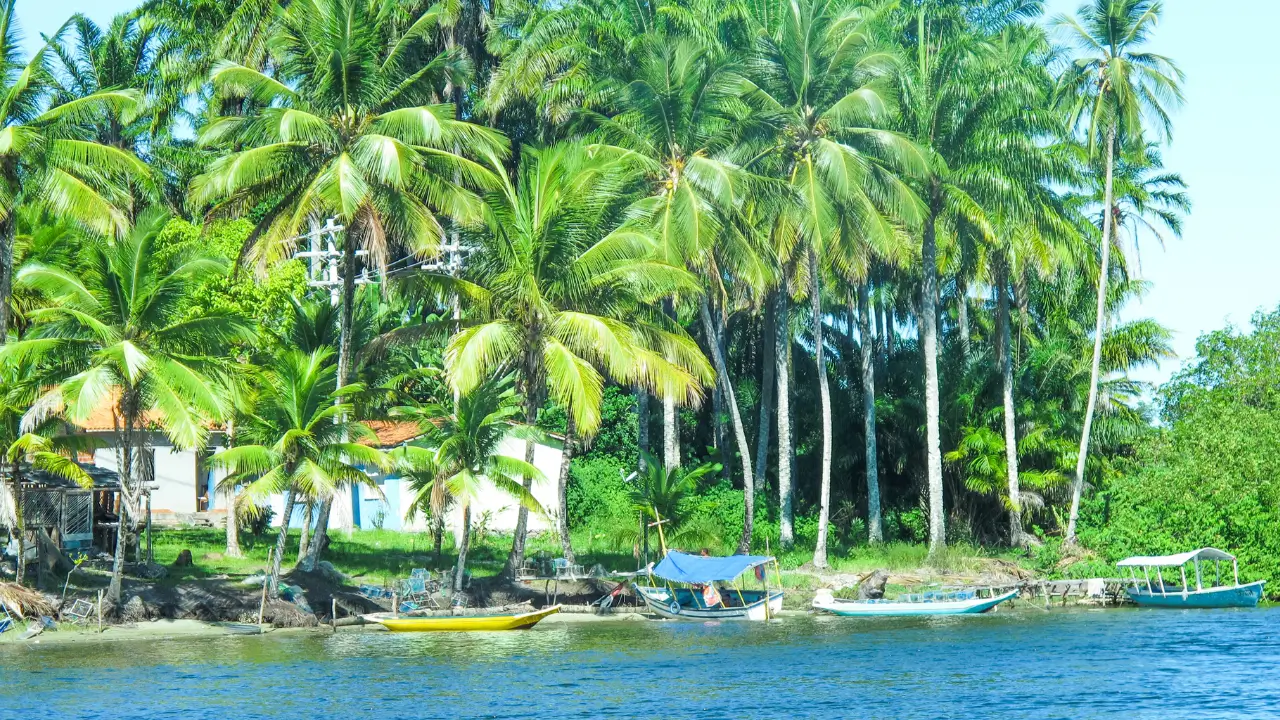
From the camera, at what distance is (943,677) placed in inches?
1103

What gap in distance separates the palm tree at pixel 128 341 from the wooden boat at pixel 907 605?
17.4 metres

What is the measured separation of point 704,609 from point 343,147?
611 inches

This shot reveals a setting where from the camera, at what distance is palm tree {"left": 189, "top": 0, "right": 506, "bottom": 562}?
34.7 m

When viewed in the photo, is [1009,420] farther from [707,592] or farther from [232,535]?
[232,535]

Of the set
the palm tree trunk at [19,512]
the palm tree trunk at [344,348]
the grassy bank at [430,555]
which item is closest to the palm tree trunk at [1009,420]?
the grassy bank at [430,555]

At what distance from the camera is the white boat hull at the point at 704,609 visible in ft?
125

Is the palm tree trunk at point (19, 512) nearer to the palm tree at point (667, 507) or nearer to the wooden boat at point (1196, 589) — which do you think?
the palm tree at point (667, 507)

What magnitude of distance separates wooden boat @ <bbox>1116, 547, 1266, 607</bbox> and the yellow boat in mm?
17514

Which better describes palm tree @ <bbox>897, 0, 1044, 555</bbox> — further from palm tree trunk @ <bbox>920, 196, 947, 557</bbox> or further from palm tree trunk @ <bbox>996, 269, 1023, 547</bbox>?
palm tree trunk @ <bbox>996, 269, 1023, 547</bbox>

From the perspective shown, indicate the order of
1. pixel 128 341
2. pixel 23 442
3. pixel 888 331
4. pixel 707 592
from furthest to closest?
pixel 888 331, pixel 707 592, pixel 128 341, pixel 23 442

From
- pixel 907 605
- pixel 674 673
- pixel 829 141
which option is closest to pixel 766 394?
pixel 829 141

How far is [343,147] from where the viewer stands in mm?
35875

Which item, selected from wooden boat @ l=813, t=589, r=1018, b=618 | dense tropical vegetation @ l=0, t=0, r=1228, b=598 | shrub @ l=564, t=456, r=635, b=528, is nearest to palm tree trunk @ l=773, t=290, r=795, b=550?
dense tropical vegetation @ l=0, t=0, r=1228, b=598

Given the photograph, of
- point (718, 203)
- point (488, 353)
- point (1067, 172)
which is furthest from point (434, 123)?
point (1067, 172)
